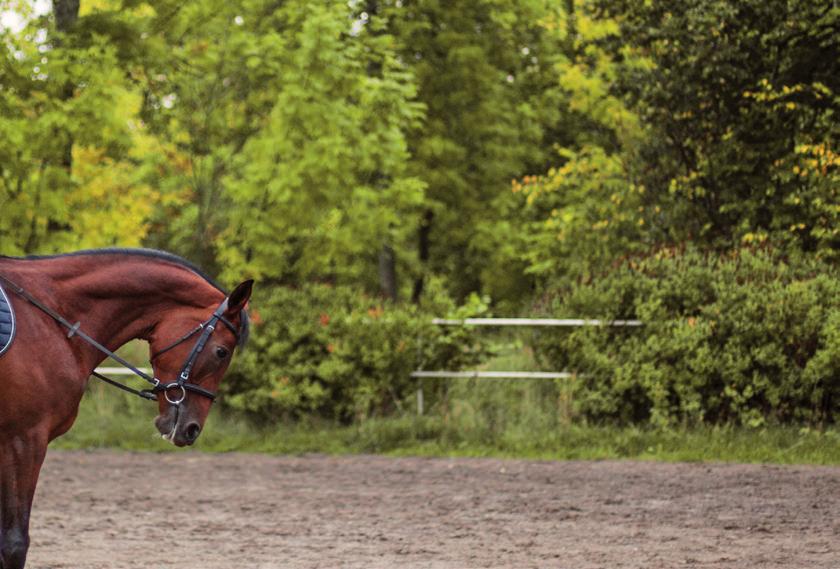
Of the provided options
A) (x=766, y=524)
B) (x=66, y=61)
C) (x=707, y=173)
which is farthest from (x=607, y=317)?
(x=66, y=61)

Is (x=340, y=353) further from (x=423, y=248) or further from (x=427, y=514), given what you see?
(x=423, y=248)

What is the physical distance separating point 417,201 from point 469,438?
4577mm

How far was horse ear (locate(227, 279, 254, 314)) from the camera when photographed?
5777 mm

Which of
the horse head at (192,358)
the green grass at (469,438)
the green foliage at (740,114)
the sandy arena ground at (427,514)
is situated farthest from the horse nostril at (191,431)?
the green foliage at (740,114)

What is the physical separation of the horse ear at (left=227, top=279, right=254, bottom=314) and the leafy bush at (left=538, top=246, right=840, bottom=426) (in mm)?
7629

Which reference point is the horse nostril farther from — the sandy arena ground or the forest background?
the forest background

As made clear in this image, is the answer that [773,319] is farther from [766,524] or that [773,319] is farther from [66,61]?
[66,61]

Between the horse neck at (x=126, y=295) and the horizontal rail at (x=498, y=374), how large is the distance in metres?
7.86

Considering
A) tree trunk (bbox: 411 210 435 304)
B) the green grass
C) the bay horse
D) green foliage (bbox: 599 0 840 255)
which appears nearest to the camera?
the bay horse

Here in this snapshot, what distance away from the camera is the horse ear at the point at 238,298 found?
5777 millimetres

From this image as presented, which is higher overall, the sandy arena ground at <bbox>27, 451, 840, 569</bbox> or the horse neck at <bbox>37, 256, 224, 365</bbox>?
the horse neck at <bbox>37, 256, 224, 365</bbox>

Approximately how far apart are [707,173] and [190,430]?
11.6m

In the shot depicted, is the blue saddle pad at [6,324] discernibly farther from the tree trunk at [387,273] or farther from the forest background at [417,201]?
the tree trunk at [387,273]

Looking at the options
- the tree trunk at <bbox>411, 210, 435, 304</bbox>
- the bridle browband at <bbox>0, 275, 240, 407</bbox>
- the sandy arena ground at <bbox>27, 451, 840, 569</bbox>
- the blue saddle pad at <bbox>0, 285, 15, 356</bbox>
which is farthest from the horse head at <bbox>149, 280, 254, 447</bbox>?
the tree trunk at <bbox>411, 210, 435, 304</bbox>
